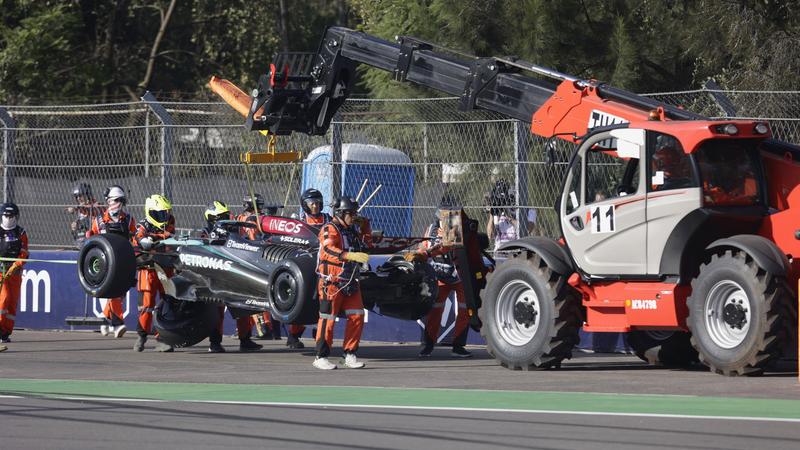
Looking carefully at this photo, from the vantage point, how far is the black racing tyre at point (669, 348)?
14.9 meters

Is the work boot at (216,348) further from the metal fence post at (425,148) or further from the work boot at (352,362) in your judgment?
the metal fence post at (425,148)

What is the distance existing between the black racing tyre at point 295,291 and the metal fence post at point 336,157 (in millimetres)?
3547

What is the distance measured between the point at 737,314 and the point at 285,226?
5742 millimetres

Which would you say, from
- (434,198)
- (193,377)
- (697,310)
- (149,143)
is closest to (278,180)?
(149,143)

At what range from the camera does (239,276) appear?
16.3 meters

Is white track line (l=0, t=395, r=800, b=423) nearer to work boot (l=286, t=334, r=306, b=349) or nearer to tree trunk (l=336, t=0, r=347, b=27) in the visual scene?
work boot (l=286, t=334, r=306, b=349)

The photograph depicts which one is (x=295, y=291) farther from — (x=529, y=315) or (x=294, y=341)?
(x=294, y=341)

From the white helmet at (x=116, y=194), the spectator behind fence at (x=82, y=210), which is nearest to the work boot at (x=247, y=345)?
the white helmet at (x=116, y=194)

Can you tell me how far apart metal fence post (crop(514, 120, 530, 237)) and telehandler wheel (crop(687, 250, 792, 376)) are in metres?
3.93

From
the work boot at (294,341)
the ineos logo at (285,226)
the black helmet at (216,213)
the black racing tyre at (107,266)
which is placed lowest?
the work boot at (294,341)

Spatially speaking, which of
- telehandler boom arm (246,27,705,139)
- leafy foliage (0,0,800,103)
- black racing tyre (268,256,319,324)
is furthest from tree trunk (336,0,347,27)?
black racing tyre (268,256,319,324)

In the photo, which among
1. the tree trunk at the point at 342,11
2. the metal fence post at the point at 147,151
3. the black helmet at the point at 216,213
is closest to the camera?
the black helmet at the point at 216,213

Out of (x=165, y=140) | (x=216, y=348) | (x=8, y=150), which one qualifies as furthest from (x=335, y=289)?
(x=8, y=150)

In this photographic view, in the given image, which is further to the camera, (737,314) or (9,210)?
(9,210)
